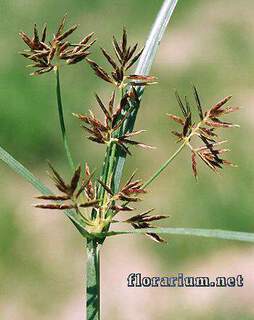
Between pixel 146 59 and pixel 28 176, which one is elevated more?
pixel 146 59

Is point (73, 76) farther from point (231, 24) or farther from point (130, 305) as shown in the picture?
point (130, 305)

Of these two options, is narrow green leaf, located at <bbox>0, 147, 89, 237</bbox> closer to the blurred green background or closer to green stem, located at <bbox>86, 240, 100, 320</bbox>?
green stem, located at <bbox>86, 240, 100, 320</bbox>

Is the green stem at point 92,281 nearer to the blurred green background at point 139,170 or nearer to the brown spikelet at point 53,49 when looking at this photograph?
the brown spikelet at point 53,49

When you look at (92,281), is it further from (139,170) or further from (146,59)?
(139,170)

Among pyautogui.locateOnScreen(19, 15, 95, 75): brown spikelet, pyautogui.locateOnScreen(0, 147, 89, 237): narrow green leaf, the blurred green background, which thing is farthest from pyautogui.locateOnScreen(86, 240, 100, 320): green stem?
the blurred green background

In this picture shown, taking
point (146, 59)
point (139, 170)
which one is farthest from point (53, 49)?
point (139, 170)

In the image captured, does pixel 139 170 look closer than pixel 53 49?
No
